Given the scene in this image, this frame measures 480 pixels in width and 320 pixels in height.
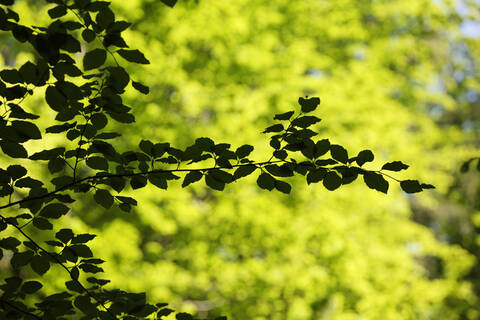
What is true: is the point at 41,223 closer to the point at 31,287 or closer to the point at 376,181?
the point at 31,287

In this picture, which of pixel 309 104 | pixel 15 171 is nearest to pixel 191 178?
pixel 309 104

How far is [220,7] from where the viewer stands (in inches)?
171

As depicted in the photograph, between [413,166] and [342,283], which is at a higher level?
[413,166]

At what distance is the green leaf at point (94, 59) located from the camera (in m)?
0.99

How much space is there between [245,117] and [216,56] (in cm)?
80

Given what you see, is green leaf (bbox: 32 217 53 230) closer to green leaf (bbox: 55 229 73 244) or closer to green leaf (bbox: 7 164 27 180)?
green leaf (bbox: 55 229 73 244)

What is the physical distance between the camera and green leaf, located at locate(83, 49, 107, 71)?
0.99m

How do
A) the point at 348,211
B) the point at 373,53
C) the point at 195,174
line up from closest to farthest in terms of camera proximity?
the point at 195,174 < the point at 348,211 < the point at 373,53

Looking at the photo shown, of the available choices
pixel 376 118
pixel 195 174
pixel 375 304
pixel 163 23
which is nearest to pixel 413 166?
pixel 376 118

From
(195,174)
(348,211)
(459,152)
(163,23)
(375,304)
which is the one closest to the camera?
(195,174)

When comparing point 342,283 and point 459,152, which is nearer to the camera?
point 342,283

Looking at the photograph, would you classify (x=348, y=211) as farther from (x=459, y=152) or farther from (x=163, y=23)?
(x=459, y=152)

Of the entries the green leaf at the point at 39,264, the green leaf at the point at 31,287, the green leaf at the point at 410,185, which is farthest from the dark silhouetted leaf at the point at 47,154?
the green leaf at the point at 410,185

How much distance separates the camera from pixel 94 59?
3.28ft
